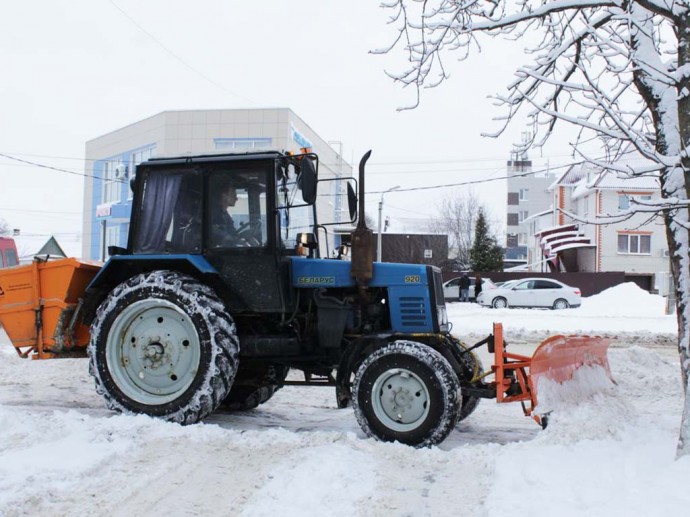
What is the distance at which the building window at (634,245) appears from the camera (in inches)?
1622

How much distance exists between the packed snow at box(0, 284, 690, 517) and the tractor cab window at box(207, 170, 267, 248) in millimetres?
1708

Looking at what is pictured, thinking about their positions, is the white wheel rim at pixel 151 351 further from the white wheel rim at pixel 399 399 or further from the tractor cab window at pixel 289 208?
the white wheel rim at pixel 399 399

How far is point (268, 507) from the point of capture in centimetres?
412

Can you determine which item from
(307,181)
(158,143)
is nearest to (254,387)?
(307,181)

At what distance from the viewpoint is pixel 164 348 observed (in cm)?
647

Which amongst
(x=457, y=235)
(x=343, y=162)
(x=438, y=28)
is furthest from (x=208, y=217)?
(x=457, y=235)

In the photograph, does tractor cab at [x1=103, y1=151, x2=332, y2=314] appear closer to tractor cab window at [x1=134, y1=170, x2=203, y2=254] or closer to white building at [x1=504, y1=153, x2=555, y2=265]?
tractor cab window at [x1=134, y1=170, x2=203, y2=254]

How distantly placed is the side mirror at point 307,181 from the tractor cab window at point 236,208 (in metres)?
0.55

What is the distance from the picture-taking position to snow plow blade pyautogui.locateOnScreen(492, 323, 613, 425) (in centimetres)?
581

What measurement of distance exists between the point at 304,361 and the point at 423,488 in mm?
2241

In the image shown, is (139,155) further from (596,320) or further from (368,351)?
(368,351)

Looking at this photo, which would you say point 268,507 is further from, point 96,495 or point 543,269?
point 543,269

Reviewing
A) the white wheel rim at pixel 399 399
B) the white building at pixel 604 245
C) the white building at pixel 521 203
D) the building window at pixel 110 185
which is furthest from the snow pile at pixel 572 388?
the white building at pixel 521 203

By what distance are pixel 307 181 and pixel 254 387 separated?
8.08ft
